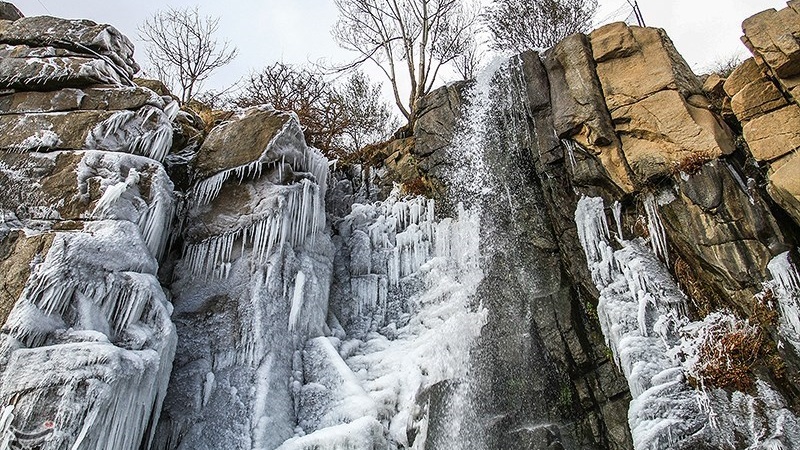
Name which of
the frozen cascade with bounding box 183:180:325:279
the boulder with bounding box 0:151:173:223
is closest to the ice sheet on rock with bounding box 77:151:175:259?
the boulder with bounding box 0:151:173:223

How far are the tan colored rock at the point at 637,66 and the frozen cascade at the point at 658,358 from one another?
1687 millimetres

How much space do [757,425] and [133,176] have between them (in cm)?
738

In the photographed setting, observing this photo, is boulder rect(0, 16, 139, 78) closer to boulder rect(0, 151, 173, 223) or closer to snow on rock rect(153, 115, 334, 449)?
boulder rect(0, 151, 173, 223)

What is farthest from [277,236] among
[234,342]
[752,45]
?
[752,45]

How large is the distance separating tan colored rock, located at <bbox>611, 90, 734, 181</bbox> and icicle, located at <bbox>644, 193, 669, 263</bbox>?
1.12 ft

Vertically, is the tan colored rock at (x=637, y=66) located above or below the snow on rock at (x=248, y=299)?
above

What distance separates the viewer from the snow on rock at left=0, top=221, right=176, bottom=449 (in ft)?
13.6

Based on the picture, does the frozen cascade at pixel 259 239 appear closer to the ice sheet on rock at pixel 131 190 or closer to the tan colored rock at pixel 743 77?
the ice sheet on rock at pixel 131 190

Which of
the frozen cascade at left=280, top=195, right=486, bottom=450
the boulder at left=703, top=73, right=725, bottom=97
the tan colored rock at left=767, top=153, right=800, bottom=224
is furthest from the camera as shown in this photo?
the boulder at left=703, top=73, right=725, bottom=97

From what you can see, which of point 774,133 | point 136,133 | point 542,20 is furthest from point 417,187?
point 542,20

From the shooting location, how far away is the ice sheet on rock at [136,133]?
253 inches

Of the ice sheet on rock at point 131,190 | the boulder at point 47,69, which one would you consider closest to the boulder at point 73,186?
the ice sheet on rock at point 131,190

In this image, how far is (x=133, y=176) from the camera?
608cm

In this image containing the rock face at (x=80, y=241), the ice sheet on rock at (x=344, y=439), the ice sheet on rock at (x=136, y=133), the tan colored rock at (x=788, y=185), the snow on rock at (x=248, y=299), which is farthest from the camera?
the ice sheet on rock at (x=136, y=133)
